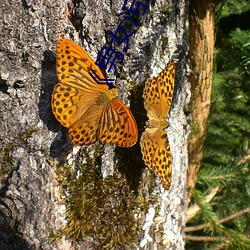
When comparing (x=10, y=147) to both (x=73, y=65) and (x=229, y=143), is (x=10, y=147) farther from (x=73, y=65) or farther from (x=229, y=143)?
(x=229, y=143)

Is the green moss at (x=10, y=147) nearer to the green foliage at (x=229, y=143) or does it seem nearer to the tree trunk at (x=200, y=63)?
the tree trunk at (x=200, y=63)

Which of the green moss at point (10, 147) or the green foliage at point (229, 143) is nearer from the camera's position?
the green moss at point (10, 147)

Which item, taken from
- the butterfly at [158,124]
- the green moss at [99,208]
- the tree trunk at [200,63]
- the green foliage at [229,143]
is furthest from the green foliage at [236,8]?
the green moss at [99,208]

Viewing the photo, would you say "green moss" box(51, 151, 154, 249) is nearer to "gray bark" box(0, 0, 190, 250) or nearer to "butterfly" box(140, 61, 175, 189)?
"gray bark" box(0, 0, 190, 250)

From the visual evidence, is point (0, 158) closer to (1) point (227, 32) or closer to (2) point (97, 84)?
(2) point (97, 84)

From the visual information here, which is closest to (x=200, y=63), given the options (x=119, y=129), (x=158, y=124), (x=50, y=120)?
(x=158, y=124)

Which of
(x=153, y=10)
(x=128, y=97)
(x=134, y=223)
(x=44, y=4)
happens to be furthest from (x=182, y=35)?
(x=134, y=223)
